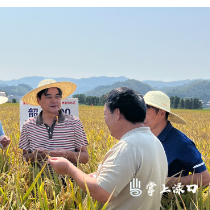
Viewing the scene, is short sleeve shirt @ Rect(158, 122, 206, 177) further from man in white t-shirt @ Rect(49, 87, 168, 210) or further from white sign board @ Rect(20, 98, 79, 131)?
white sign board @ Rect(20, 98, 79, 131)

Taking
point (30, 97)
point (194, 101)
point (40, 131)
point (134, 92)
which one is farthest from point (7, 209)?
point (194, 101)

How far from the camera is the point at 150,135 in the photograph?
3.92 ft

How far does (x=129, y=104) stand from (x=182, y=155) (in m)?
0.96

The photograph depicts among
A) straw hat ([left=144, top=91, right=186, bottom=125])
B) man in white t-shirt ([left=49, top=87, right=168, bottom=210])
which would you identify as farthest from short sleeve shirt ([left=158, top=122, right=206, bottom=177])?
man in white t-shirt ([left=49, top=87, right=168, bottom=210])

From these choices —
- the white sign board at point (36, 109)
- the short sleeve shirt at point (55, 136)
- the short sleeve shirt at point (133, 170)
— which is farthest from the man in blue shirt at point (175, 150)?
the white sign board at point (36, 109)

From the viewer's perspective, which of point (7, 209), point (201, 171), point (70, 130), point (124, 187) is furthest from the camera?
point (70, 130)

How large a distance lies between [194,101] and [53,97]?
79.6 m

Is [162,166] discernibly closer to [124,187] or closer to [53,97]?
[124,187]

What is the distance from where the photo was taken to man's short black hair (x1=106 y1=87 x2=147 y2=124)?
3.86ft

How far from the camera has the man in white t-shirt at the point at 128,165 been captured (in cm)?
107

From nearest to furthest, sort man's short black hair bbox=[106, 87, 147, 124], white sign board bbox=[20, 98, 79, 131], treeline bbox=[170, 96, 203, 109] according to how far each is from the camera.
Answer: man's short black hair bbox=[106, 87, 147, 124] < white sign board bbox=[20, 98, 79, 131] < treeline bbox=[170, 96, 203, 109]

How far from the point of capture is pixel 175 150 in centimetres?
193

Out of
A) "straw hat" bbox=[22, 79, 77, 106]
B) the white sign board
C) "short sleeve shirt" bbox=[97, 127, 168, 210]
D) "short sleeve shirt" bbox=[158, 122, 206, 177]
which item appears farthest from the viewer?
the white sign board

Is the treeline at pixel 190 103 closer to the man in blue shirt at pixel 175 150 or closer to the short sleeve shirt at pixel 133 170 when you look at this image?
the man in blue shirt at pixel 175 150
